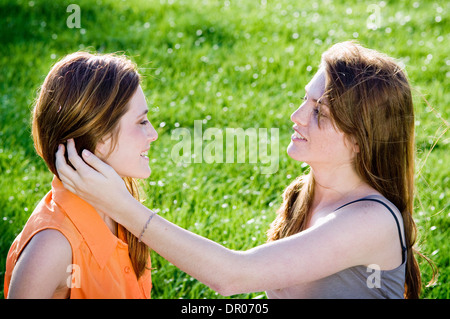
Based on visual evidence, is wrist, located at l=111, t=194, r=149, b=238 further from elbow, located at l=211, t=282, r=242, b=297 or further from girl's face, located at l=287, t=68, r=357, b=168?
girl's face, located at l=287, t=68, r=357, b=168

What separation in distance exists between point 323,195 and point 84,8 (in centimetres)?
570

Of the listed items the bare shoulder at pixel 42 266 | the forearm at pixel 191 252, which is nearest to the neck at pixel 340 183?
the forearm at pixel 191 252

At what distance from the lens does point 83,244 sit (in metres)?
2.37

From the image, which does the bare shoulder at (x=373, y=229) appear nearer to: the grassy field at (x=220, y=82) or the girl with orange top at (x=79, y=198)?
the grassy field at (x=220, y=82)

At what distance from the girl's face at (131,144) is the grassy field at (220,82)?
48.3 inches

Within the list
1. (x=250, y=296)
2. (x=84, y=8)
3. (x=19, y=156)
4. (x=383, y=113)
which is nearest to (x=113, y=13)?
(x=84, y=8)

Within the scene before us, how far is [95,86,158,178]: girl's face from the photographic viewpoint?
256 cm

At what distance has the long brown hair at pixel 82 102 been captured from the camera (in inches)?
96.0

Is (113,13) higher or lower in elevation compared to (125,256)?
higher

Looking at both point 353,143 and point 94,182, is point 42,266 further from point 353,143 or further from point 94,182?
point 353,143

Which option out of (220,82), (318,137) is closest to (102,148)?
(318,137)

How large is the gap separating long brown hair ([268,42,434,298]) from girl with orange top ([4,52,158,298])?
0.90 metres
